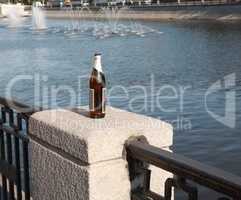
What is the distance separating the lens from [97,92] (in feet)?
12.7

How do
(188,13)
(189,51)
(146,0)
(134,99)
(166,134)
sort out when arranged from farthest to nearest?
(146,0) < (188,13) < (189,51) < (134,99) < (166,134)

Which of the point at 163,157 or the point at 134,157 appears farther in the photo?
the point at 134,157

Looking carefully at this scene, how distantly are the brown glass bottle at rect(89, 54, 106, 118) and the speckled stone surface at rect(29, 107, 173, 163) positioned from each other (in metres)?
0.07

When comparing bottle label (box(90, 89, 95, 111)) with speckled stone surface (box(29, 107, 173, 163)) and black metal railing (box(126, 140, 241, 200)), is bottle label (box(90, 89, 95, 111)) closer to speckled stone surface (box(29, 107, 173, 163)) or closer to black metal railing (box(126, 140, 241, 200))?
speckled stone surface (box(29, 107, 173, 163))

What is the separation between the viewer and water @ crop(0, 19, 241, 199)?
493 inches

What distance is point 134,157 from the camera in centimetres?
332

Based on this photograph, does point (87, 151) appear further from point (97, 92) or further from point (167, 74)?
point (167, 74)

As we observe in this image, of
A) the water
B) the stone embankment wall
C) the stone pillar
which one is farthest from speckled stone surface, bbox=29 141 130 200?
the stone embankment wall

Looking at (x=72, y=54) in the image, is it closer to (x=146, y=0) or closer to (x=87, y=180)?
(x=87, y=180)

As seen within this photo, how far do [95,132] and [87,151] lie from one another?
0.12 meters

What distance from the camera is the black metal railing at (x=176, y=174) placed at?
263cm

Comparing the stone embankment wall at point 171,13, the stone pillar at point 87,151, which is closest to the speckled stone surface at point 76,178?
the stone pillar at point 87,151

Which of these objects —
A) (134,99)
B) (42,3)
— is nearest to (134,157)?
(134,99)

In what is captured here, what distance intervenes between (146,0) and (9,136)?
94628 mm
